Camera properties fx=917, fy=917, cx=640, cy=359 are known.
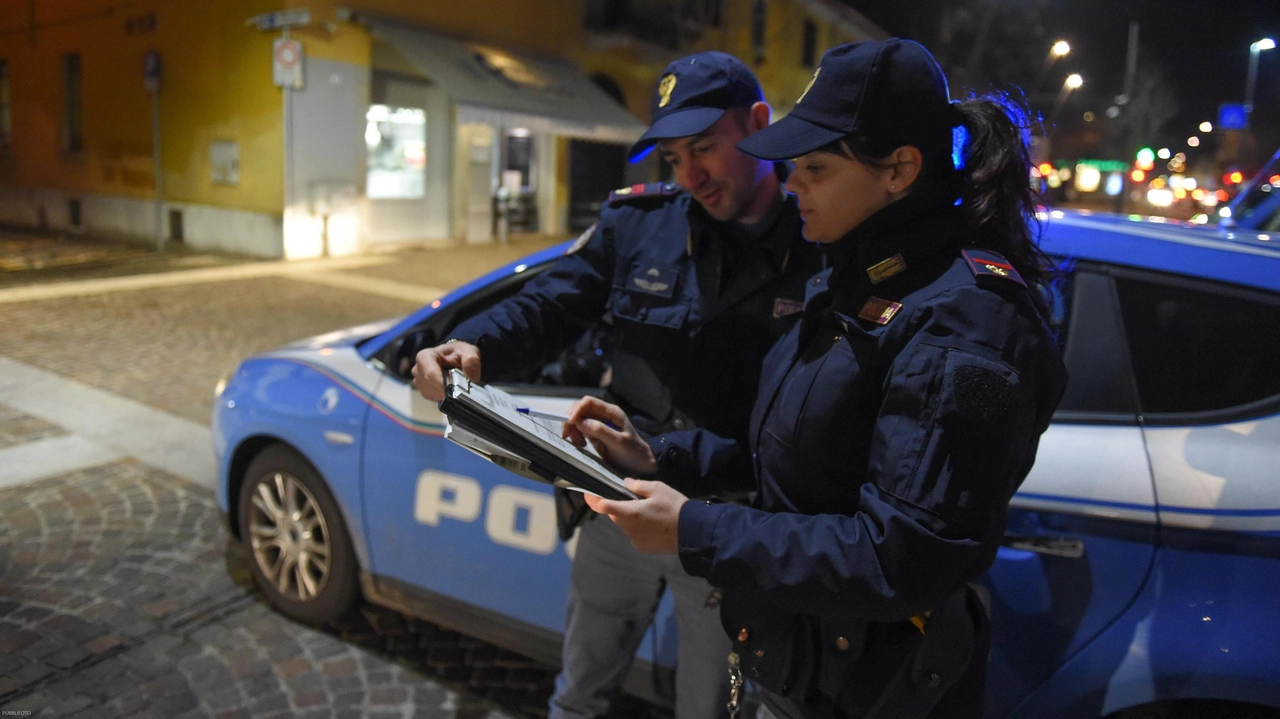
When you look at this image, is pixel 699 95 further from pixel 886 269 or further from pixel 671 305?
pixel 886 269

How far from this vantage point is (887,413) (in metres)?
1.30

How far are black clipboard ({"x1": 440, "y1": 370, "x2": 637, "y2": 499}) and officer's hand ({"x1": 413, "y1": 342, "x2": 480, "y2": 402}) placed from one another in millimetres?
482

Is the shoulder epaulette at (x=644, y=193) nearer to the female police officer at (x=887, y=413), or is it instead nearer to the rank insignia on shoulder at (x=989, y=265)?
the female police officer at (x=887, y=413)

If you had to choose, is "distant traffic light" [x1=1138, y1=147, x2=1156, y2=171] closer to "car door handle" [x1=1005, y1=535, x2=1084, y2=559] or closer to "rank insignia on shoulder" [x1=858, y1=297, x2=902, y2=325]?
"car door handle" [x1=1005, y1=535, x2=1084, y2=559]

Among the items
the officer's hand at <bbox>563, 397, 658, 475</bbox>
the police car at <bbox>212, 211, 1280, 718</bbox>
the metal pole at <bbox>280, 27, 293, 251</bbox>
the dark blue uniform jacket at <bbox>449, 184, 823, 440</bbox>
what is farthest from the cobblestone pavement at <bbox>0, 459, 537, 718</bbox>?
the metal pole at <bbox>280, 27, 293, 251</bbox>

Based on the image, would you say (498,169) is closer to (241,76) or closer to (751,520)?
(241,76)

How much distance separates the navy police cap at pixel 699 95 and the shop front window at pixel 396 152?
1342 cm

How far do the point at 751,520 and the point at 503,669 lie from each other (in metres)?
2.10

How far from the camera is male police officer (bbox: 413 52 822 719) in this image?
205 centimetres

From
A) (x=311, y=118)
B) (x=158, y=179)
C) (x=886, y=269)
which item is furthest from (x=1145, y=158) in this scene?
(x=886, y=269)

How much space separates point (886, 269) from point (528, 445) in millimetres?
647

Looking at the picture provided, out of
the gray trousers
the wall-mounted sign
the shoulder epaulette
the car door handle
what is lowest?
the gray trousers

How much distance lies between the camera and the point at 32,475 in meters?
4.80

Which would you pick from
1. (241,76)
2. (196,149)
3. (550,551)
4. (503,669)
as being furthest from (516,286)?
(196,149)
